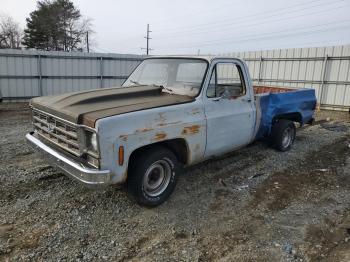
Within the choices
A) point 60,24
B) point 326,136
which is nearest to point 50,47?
point 60,24

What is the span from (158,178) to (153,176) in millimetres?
83

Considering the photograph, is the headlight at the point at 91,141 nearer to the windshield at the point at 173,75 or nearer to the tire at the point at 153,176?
the tire at the point at 153,176

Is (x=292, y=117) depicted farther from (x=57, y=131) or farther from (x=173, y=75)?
(x=57, y=131)

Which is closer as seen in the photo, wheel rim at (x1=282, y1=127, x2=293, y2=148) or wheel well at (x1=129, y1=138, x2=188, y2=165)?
wheel well at (x1=129, y1=138, x2=188, y2=165)

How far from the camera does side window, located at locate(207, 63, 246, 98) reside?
4625mm

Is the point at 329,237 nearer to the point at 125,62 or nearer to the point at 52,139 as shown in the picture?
the point at 52,139

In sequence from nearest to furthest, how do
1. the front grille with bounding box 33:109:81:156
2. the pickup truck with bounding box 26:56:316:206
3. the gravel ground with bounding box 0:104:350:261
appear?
1. the gravel ground with bounding box 0:104:350:261
2. the pickup truck with bounding box 26:56:316:206
3. the front grille with bounding box 33:109:81:156

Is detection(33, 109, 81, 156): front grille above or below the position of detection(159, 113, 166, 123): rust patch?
below

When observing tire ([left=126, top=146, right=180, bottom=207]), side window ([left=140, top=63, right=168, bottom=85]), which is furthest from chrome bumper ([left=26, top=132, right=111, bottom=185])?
side window ([left=140, top=63, right=168, bottom=85])

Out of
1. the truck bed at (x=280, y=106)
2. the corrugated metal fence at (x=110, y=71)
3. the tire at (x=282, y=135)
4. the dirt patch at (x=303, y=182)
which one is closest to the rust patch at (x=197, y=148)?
the dirt patch at (x=303, y=182)

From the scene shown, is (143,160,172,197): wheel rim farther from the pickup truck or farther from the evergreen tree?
the evergreen tree

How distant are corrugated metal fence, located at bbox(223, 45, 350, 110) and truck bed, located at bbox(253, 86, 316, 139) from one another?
7088 millimetres

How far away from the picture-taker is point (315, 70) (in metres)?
14.0

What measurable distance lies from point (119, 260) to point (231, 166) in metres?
3.22
